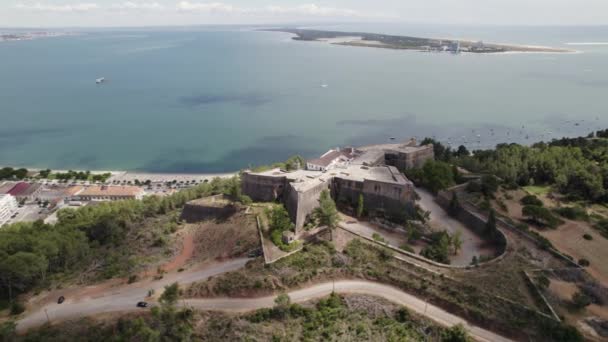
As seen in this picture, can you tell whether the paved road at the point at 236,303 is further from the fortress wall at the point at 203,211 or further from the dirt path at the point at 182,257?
the fortress wall at the point at 203,211

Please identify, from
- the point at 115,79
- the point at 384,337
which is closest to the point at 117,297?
the point at 384,337

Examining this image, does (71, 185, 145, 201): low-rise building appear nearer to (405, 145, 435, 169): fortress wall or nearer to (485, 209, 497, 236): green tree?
(405, 145, 435, 169): fortress wall

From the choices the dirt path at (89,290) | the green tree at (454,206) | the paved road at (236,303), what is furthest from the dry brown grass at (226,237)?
the green tree at (454,206)

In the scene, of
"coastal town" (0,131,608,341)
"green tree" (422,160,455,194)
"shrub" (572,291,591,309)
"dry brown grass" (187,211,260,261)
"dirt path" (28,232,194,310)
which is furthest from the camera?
"green tree" (422,160,455,194)

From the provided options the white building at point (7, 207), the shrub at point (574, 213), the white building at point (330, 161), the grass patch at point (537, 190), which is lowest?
the white building at point (7, 207)

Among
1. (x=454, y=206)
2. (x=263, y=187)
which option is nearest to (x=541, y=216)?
(x=454, y=206)

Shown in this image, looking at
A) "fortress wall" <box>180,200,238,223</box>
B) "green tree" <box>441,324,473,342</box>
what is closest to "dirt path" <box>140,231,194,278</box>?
"fortress wall" <box>180,200,238,223</box>

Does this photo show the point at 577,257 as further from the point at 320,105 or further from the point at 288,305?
the point at 320,105
